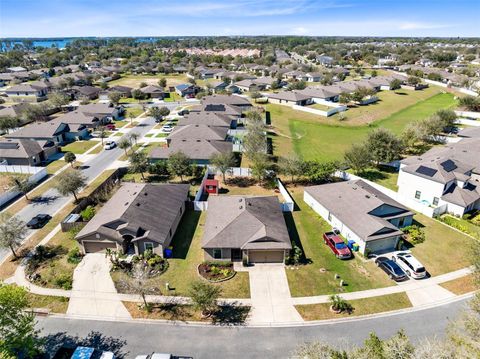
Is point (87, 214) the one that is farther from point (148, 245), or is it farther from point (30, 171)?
point (30, 171)

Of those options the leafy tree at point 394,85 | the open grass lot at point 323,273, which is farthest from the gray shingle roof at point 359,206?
the leafy tree at point 394,85

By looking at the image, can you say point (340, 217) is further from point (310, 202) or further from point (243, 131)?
point (243, 131)

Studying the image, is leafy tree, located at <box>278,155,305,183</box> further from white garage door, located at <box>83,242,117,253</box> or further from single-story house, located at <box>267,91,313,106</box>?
single-story house, located at <box>267,91,313,106</box>

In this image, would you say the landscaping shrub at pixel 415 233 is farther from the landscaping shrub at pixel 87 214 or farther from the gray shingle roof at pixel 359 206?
the landscaping shrub at pixel 87 214

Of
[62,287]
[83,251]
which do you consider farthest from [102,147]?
[62,287]

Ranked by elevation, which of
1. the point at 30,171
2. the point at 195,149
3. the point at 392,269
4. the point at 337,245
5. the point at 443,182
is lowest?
the point at 392,269

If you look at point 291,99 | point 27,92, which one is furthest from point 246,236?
point 27,92
